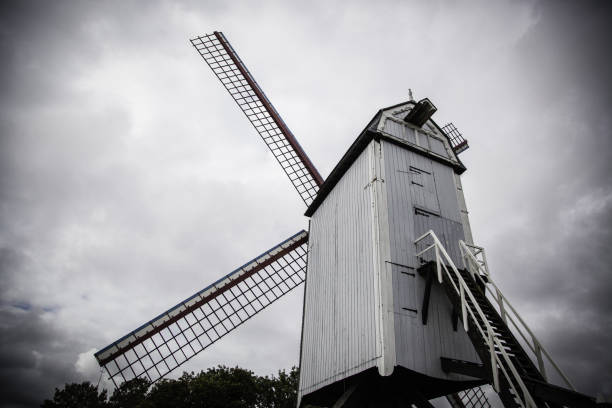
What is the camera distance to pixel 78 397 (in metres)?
39.2

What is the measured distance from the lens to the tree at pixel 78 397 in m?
37.6

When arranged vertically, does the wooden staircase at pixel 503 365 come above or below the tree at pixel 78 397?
below

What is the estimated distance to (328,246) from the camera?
1223 centimetres

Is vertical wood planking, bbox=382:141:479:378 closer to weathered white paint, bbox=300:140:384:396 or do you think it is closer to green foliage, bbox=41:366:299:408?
weathered white paint, bbox=300:140:384:396

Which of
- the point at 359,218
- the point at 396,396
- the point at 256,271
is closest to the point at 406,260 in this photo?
the point at 359,218

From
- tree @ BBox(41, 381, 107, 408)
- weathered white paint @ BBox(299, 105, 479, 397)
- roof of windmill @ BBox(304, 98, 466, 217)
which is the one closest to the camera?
weathered white paint @ BBox(299, 105, 479, 397)

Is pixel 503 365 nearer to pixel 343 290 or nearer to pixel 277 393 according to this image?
pixel 343 290

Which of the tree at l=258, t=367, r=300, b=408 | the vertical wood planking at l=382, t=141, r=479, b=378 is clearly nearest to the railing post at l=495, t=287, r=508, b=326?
the vertical wood planking at l=382, t=141, r=479, b=378

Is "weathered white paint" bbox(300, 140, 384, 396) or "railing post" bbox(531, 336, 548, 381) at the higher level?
"weathered white paint" bbox(300, 140, 384, 396)

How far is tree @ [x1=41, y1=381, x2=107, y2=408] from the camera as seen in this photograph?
123ft

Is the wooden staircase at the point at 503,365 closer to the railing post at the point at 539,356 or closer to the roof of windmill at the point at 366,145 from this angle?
the railing post at the point at 539,356

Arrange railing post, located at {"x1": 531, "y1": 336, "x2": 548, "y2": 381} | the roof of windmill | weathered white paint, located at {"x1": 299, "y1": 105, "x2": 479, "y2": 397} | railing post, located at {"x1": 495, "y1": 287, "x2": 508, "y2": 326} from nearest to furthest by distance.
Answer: railing post, located at {"x1": 531, "y1": 336, "x2": 548, "y2": 381} < railing post, located at {"x1": 495, "y1": 287, "x2": 508, "y2": 326} < weathered white paint, located at {"x1": 299, "y1": 105, "x2": 479, "y2": 397} < the roof of windmill

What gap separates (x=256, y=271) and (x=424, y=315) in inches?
359

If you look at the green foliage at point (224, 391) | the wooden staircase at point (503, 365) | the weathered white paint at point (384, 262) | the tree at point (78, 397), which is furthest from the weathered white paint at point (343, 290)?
the tree at point (78, 397)
